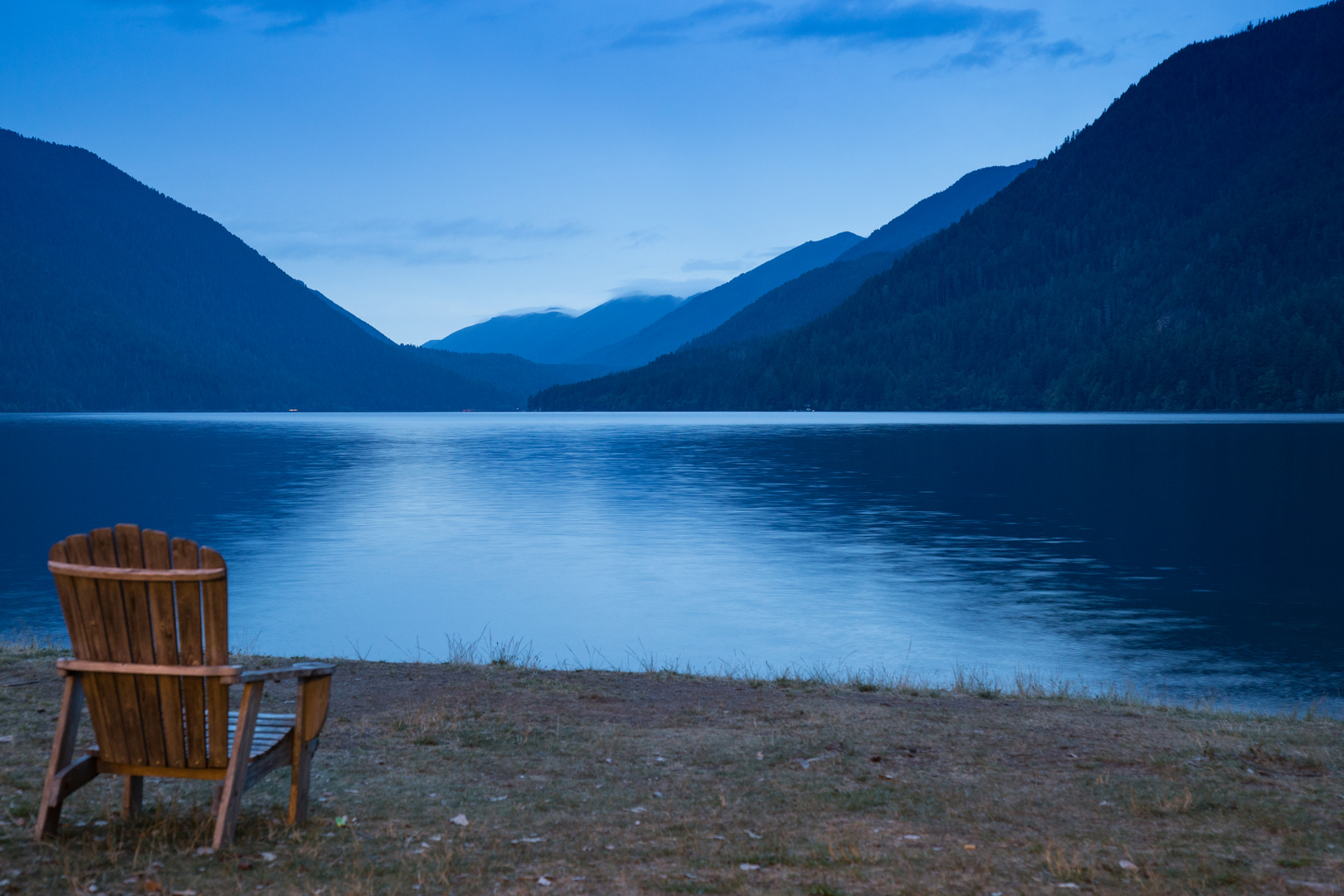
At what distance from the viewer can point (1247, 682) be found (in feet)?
56.4

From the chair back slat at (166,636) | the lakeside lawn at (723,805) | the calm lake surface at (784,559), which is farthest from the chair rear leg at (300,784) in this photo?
the calm lake surface at (784,559)

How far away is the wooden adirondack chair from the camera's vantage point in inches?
228

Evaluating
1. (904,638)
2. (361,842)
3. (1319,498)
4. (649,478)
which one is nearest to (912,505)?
(1319,498)

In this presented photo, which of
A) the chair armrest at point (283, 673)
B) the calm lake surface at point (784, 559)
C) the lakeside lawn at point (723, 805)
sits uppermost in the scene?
the chair armrest at point (283, 673)

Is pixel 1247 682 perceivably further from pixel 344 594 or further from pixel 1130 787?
pixel 344 594

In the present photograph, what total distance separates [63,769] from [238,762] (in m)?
1.16

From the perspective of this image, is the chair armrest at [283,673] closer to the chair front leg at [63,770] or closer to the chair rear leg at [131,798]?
the chair front leg at [63,770]

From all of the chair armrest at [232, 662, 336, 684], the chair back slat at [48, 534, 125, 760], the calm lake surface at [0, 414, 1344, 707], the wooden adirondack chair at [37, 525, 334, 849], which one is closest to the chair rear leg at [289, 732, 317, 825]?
the wooden adirondack chair at [37, 525, 334, 849]

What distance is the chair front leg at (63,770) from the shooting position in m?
6.24

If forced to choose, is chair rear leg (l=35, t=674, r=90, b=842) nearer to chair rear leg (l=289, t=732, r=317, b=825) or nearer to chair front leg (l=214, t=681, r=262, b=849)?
chair front leg (l=214, t=681, r=262, b=849)

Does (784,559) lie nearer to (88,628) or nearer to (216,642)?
(216,642)

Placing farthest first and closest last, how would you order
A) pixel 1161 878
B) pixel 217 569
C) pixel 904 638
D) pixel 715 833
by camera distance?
pixel 904 638
pixel 715 833
pixel 1161 878
pixel 217 569

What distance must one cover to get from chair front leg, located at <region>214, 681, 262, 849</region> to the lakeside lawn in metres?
0.18

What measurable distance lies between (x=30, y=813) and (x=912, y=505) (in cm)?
4253
